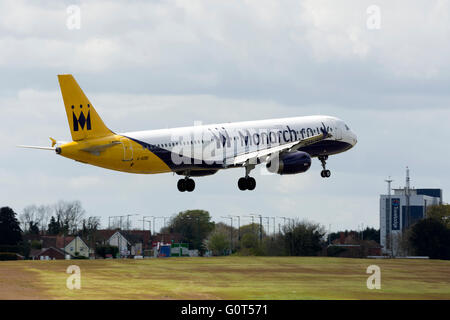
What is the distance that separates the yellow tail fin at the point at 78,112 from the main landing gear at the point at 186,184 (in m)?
14.0

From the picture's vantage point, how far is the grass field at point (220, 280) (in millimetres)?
69062

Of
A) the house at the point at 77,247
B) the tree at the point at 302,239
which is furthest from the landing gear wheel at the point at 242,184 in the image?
the house at the point at 77,247

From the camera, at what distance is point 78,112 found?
82500 millimetres

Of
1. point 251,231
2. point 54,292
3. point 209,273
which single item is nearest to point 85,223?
point 251,231

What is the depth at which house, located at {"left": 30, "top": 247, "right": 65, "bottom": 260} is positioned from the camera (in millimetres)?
162988

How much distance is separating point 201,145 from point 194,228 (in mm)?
66686

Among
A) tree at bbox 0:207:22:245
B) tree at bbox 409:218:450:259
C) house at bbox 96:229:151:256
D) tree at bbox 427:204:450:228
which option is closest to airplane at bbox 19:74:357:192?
tree at bbox 409:218:450:259

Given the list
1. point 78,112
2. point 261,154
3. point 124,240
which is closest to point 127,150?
point 78,112

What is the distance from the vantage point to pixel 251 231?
143m

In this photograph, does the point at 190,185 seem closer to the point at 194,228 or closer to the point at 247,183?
the point at 247,183

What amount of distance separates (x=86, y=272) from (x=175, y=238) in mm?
77025

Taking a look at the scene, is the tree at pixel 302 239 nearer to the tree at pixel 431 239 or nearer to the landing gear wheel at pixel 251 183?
the tree at pixel 431 239
